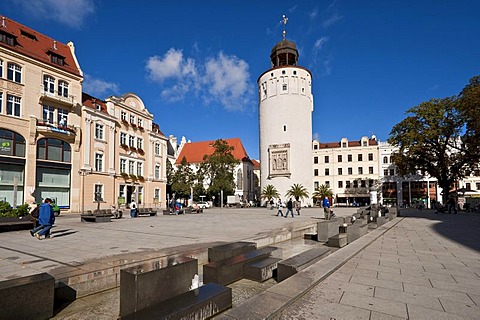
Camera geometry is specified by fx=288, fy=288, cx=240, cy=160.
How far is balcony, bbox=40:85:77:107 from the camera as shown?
2797cm

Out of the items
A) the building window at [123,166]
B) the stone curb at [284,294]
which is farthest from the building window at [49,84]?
the stone curb at [284,294]

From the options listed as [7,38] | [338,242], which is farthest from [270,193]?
[338,242]

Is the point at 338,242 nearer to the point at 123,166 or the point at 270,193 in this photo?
the point at 123,166

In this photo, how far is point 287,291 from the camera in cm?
431

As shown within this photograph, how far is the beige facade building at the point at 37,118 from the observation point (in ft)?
84.2

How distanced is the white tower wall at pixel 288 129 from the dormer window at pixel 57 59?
118ft

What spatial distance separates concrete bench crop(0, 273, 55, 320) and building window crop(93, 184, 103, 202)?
32329 mm

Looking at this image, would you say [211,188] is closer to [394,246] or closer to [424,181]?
[424,181]

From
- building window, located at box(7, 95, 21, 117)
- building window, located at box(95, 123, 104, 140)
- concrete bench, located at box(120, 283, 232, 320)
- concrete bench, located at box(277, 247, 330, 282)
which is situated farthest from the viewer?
building window, located at box(95, 123, 104, 140)

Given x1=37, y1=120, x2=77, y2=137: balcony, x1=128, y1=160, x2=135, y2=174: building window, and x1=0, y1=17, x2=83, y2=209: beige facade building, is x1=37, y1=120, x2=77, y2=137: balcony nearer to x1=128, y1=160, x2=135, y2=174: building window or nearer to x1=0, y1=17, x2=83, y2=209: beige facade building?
x1=0, y1=17, x2=83, y2=209: beige facade building

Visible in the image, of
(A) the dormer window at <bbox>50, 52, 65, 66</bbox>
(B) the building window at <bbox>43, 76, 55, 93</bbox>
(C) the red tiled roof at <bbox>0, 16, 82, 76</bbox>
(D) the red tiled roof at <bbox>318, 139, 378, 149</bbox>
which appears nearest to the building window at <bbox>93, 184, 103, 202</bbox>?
(B) the building window at <bbox>43, 76, 55, 93</bbox>

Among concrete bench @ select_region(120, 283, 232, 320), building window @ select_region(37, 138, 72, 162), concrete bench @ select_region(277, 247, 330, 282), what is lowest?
concrete bench @ select_region(277, 247, 330, 282)

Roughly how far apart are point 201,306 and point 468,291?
442 centimetres

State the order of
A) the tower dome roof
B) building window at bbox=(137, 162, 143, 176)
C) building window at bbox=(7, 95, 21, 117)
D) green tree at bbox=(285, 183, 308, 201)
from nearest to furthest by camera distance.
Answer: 1. building window at bbox=(7, 95, 21, 117)
2. building window at bbox=(137, 162, 143, 176)
3. green tree at bbox=(285, 183, 308, 201)
4. the tower dome roof
